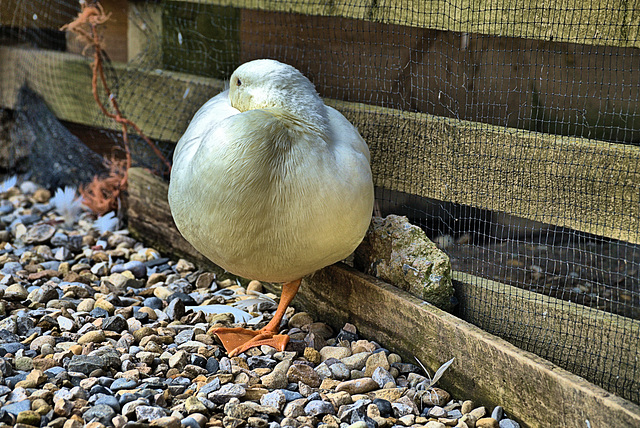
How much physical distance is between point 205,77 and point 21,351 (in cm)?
197

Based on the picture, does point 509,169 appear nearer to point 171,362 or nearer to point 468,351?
point 468,351

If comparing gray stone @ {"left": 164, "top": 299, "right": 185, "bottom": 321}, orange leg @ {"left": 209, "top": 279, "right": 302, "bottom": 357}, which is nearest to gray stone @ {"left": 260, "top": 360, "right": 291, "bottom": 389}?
orange leg @ {"left": 209, "top": 279, "right": 302, "bottom": 357}

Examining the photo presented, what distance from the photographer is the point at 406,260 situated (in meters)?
2.72

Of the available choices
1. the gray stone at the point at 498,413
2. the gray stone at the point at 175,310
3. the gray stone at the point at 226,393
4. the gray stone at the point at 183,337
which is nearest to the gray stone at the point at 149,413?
the gray stone at the point at 226,393

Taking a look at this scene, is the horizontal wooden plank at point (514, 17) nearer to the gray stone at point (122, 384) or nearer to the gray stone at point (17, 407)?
the gray stone at point (122, 384)

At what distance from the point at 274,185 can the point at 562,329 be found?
1204 mm

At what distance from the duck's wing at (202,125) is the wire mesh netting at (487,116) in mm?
643

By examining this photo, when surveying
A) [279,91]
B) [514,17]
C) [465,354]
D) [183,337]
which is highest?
[514,17]

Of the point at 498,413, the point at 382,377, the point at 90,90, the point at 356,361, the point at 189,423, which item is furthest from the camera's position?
the point at 90,90

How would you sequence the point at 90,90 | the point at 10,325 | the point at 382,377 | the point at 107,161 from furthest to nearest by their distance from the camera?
1. the point at 90,90
2. the point at 107,161
3. the point at 10,325
4. the point at 382,377

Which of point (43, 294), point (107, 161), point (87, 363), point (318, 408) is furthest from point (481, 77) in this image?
point (107, 161)

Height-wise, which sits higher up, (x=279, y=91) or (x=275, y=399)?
(x=279, y=91)

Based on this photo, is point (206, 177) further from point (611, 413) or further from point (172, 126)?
point (172, 126)

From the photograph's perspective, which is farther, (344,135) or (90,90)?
(90,90)
